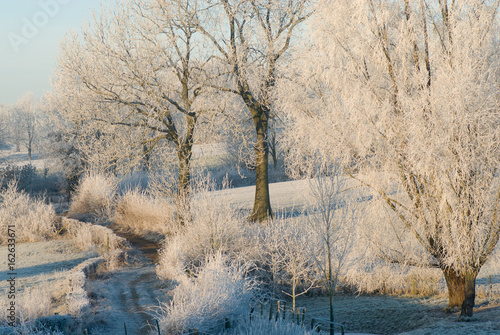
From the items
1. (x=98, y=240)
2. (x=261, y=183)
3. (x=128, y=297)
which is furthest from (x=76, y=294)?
(x=261, y=183)

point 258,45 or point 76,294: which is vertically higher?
point 258,45

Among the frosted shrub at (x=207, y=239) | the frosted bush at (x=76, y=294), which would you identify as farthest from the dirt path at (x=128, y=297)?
the frosted shrub at (x=207, y=239)

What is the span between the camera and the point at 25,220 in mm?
14727

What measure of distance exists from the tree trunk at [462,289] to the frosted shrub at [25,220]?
12644mm

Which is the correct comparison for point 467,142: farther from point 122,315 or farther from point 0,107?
point 0,107

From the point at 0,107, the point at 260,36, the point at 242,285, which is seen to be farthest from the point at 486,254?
the point at 0,107

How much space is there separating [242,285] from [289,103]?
193 inches

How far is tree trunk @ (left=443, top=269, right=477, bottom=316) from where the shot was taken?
7.65 m

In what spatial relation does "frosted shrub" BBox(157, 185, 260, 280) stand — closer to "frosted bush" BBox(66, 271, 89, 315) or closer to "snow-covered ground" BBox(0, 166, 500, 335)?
"snow-covered ground" BBox(0, 166, 500, 335)

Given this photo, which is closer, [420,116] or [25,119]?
[420,116]

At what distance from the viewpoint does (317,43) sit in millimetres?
9469

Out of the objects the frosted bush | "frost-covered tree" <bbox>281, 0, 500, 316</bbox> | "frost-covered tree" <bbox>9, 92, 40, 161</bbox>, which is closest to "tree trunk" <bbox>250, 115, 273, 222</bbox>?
"frost-covered tree" <bbox>281, 0, 500, 316</bbox>

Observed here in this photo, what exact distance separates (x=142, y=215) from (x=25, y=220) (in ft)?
13.0

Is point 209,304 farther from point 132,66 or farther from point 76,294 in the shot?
point 132,66
